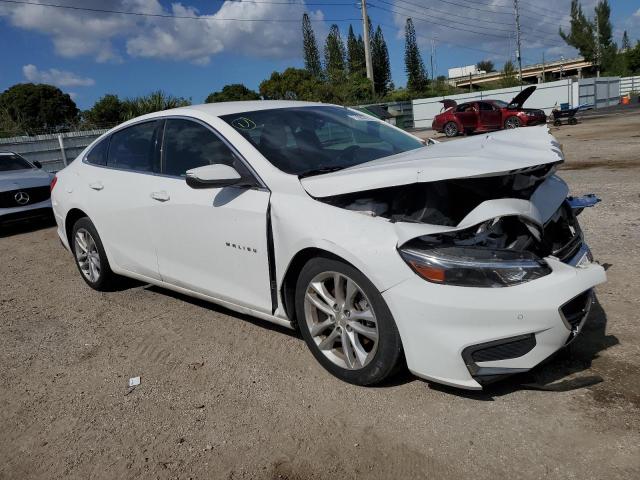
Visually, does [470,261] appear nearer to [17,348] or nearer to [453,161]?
[453,161]

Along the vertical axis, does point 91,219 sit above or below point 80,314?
above

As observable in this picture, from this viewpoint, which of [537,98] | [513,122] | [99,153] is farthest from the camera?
[537,98]

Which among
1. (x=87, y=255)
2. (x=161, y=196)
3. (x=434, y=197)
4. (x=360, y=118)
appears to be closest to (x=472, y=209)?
(x=434, y=197)

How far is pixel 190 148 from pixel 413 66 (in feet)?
235

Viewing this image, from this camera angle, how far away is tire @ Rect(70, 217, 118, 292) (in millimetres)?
4836

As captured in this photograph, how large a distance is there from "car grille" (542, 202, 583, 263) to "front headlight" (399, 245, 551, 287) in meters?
0.31

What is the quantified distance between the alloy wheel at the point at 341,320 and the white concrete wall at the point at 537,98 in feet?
107

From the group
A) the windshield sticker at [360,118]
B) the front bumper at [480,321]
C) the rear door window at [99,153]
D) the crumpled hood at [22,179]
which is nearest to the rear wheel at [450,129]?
the crumpled hood at [22,179]

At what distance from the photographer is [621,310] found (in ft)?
11.8

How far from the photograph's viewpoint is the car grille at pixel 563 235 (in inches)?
114

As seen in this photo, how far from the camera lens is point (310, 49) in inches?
3071

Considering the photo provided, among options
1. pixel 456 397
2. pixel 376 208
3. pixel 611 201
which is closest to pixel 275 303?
pixel 376 208

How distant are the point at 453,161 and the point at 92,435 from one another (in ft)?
7.59

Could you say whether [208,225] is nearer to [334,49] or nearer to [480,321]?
[480,321]
